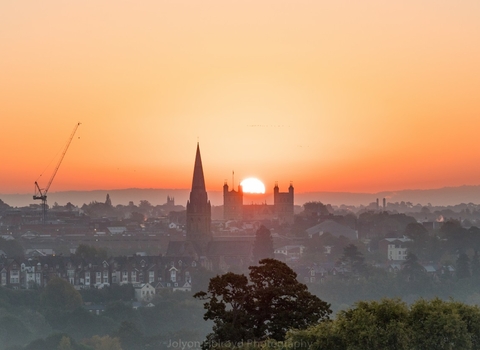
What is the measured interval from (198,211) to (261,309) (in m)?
106

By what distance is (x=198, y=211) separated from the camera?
141m

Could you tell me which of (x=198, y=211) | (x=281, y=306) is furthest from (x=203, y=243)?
(x=281, y=306)

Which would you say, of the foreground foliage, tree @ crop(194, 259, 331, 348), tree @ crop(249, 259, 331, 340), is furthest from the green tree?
the foreground foliage

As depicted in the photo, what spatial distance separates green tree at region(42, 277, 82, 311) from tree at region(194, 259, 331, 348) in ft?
193

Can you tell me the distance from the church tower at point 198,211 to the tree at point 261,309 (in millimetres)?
102910

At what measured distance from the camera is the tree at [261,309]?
34188 mm

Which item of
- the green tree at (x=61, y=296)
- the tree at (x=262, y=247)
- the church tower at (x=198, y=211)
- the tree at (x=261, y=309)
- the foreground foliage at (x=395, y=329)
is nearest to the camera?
the foreground foliage at (x=395, y=329)

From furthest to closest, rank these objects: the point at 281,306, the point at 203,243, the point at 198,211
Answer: the point at 198,211 → the point at 203,243 → the point at 281,306

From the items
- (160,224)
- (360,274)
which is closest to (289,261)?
(360,274)

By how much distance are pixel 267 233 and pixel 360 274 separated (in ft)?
81.8

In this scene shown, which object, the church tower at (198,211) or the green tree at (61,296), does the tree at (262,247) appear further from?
the green tree at (61,296)

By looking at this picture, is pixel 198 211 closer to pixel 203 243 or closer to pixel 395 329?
pixel 203 243

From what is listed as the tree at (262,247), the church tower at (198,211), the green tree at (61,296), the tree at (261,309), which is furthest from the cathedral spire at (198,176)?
the tree at (261,309)

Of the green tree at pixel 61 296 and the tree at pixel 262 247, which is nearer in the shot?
the green tree at pixel 61 296
